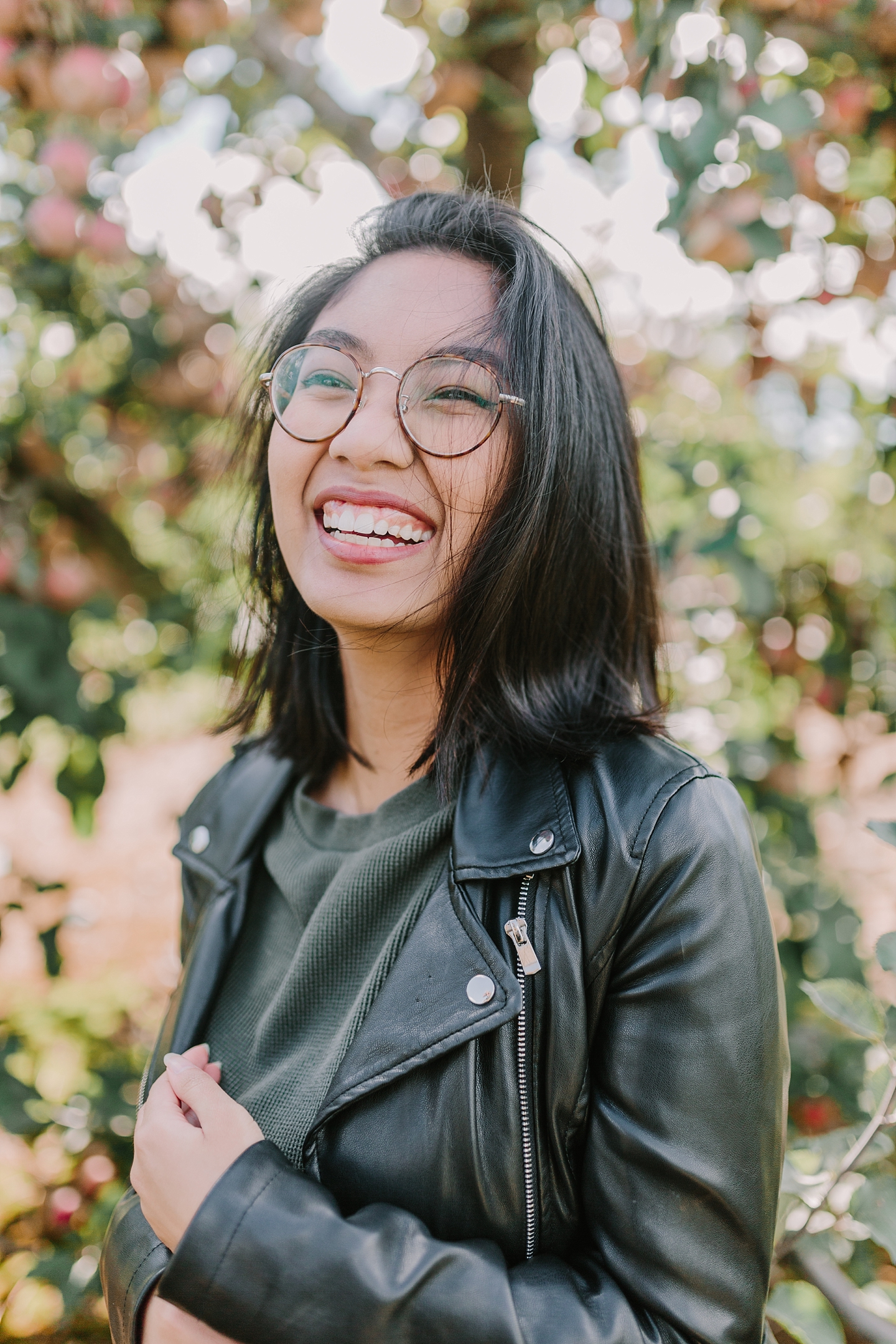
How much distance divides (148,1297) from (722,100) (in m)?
1.77

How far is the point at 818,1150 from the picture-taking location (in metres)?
1.38

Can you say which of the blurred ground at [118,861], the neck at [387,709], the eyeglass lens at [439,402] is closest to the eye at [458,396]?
the eyeglass lens at [439,402]

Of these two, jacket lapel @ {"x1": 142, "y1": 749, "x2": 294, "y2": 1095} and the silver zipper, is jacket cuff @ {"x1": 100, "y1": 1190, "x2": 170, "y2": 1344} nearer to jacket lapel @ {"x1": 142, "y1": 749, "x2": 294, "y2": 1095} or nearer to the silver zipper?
jacket lapel @ {"x1": 142, "y1": 749, "x2": 294, "y2": 1095}

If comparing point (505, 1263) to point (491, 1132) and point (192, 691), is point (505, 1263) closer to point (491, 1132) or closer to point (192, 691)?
point (491, 1132)

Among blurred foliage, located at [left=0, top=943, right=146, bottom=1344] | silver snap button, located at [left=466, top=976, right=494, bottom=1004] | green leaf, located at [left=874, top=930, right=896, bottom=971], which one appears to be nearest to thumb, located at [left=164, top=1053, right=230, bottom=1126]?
silver snap button, located at [left=466, top=976, right=494, bottom=1004]

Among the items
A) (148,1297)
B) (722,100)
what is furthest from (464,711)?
(722,100)

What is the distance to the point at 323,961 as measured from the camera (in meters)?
1.19

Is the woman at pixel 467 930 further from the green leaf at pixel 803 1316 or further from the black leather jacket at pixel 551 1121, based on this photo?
the green leaf at pixel 803 1316

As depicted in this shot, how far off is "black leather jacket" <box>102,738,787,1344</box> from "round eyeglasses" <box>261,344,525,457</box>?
1.38 ft

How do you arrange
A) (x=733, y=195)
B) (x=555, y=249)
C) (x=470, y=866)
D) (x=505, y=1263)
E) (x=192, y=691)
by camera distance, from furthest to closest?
1. (x=192, y=691)
2. (x=733, y=195)
3. (x=555, y=249)
4. (x=470, y=866)
5. (x=505, y=1263)

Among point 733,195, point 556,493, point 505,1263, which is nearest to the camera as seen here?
point 505,1263

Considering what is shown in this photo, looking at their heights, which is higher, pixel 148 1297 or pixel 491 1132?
pixel 491 1132

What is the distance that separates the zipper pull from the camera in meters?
0.97

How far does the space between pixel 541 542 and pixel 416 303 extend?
337 millimetres
